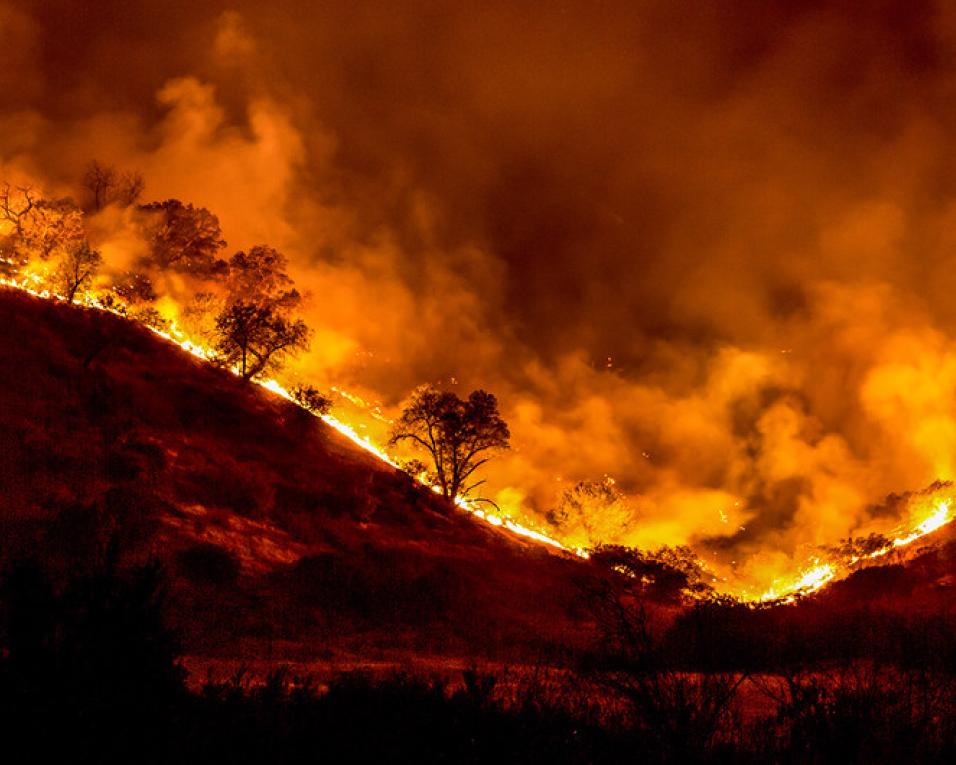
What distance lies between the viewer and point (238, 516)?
22844mm

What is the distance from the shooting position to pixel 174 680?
5.17m

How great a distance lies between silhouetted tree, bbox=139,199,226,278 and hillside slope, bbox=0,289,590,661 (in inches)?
594


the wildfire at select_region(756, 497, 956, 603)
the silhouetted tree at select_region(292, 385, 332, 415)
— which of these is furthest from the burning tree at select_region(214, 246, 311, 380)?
the wildfire at select_region(756, 497, 956, 603)

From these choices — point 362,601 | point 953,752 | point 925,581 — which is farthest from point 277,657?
point 925,581

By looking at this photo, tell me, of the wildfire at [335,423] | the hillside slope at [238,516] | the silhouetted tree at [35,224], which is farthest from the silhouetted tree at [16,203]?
the hillside slope at [238,516]

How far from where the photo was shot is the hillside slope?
16422mm

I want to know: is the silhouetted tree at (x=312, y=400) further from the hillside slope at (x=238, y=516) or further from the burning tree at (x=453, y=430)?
the burning tree at (x=453, y=430)

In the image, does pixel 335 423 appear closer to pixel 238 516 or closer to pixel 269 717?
pixel 238 516

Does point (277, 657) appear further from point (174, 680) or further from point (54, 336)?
point (54, 336)

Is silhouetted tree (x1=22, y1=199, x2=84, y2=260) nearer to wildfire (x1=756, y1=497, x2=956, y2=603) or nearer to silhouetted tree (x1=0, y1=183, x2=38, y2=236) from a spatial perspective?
silhouetted tree (x1=0, y1=183, x2=38, y2=236)

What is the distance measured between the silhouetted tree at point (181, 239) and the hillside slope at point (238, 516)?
15.1m

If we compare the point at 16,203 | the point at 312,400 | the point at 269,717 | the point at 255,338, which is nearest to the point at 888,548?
the point at 312,400

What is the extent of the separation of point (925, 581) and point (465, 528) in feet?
60.6

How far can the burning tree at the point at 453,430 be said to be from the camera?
136 feet
